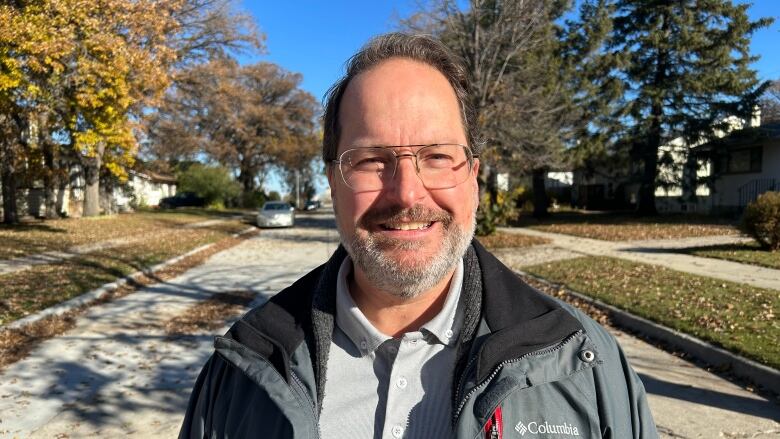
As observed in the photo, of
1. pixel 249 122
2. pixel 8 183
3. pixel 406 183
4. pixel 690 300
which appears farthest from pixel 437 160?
pixel 249 122

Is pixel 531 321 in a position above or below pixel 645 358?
above

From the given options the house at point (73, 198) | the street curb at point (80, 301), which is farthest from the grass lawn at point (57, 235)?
the house at point (73, 198)

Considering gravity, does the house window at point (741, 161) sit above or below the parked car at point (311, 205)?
above

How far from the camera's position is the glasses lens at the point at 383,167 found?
1.76 metres

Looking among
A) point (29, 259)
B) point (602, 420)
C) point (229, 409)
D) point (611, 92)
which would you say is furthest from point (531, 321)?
point (611, 92)

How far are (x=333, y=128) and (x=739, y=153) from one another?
3191cm

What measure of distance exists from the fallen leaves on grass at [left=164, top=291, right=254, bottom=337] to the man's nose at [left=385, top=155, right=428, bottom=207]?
661 cm

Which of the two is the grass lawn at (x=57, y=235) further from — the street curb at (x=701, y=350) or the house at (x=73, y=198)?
the street curb at (x=701, y=350)

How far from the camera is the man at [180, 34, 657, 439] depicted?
153cm

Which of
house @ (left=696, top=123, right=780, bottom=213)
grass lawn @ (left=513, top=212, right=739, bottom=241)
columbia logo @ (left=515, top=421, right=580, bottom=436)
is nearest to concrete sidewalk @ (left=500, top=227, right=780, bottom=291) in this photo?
grass lawn @ (left=513, top=212, right=739, bottom=241)

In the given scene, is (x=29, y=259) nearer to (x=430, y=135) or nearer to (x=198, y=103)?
(x=430, y=135)

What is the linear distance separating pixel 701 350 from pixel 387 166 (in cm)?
588

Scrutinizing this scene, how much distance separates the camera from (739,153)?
92.1 ft

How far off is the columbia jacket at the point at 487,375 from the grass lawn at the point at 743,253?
12.0 meters
